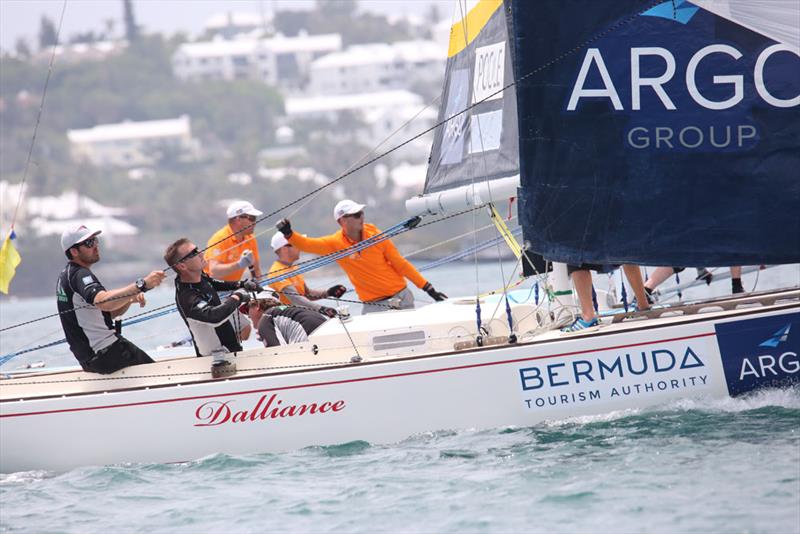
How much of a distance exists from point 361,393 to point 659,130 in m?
2.05

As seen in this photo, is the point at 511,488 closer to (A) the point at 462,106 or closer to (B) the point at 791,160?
(B) the point at 791,160

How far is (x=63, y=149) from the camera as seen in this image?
2894 inches

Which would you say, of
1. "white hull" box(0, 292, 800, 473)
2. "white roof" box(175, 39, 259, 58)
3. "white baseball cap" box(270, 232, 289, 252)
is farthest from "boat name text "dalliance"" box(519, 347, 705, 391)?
"white roof" box(175, 39, 259, 58)

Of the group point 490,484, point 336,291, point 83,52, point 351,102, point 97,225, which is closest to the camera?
point 490,484

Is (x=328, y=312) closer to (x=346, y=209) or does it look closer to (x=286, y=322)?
(x=286, y=322)

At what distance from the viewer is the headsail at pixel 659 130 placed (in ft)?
22.1

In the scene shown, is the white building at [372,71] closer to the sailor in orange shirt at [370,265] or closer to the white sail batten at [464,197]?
the white sail batten at [464,197]

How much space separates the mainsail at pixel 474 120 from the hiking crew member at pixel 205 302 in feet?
5.96

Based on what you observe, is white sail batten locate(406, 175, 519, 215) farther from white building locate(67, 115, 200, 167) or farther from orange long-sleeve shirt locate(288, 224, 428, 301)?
white building locate(67, 115, 200, 167)

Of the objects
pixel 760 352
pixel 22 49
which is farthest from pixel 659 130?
pixel 22 49

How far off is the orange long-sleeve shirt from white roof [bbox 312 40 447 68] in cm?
10362

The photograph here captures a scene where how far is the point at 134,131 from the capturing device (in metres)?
87.6

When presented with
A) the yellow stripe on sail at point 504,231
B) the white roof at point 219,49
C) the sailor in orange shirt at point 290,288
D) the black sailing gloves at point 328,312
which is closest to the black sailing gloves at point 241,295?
the black sailing gloves at point 328,312

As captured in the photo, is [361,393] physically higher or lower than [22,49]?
lower
